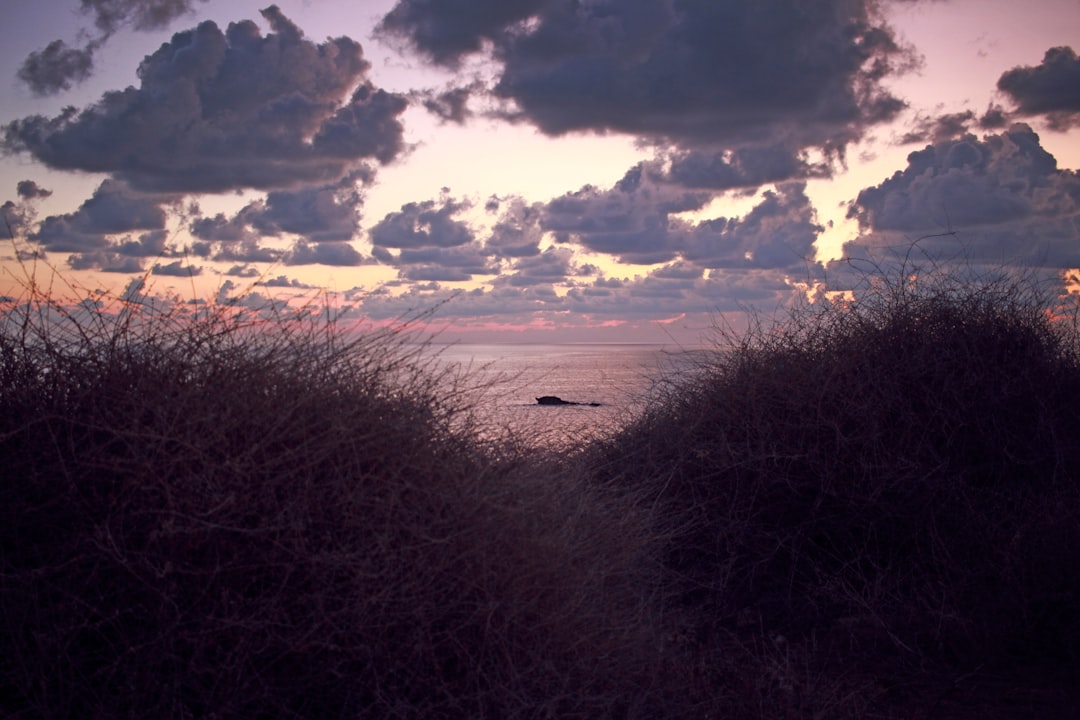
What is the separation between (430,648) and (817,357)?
641 cm

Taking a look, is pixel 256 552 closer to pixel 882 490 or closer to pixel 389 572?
pixel 389 572

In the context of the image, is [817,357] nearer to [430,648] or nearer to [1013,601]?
[1013,601]

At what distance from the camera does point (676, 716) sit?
523cm

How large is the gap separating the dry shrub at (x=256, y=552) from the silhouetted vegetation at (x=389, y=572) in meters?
0.02

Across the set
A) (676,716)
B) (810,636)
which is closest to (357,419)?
(676,716)

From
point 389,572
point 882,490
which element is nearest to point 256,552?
point 389,572

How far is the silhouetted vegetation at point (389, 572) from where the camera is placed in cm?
391

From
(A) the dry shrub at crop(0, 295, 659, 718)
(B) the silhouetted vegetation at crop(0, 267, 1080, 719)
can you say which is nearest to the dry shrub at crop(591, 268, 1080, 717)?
(B) the silhouetted vegetation at crop(0, 267, 1080, 719)

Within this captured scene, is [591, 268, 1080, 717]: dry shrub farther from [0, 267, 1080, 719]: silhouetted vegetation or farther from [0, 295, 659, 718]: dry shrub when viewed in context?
[0, 295, 659, 718]: dry shrub

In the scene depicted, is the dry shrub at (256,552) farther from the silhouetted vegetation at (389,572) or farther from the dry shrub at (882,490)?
the dry shrub at (882,490)

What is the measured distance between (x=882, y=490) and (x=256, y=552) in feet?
19.7

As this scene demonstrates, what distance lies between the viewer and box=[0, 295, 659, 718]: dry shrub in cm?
388

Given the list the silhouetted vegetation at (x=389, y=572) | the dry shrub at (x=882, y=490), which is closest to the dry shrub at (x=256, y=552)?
the silhouetted vegetation at (x=389, y=572)

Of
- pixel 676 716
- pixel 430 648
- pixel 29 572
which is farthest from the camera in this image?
pixel 676 716
